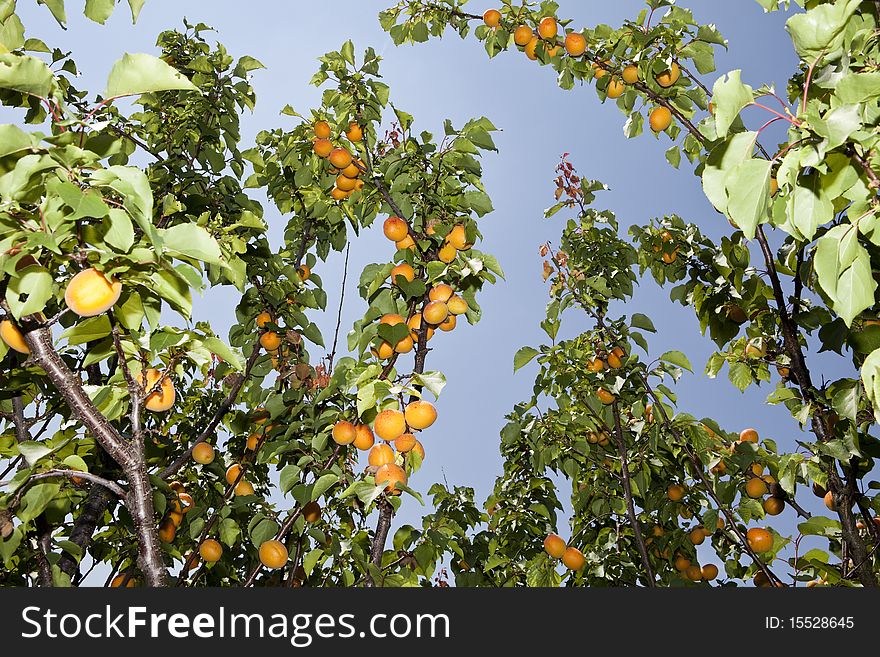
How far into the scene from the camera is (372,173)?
1831mm

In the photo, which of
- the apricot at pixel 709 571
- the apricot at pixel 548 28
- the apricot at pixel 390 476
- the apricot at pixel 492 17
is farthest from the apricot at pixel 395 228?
the apricot at pixel 709 571

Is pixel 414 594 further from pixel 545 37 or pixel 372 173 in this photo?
pixel 545 37

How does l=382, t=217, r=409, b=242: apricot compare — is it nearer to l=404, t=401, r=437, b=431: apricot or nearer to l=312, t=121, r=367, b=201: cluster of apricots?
l=312, t=121, r=367, b=201: cluster of apricots

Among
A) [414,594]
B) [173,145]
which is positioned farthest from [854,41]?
[173,145]

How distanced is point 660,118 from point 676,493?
4.73ft

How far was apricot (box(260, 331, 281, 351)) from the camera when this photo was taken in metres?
2.16

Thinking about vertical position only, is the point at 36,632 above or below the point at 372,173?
below

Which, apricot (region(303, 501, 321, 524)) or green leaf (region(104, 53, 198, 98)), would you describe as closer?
green leaf (region(104, 53, 198, 98))

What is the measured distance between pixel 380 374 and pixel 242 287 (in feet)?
1.71

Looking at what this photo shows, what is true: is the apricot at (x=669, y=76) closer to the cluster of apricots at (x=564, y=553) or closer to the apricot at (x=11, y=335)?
the cluster of apricots at (x=564, y=553)

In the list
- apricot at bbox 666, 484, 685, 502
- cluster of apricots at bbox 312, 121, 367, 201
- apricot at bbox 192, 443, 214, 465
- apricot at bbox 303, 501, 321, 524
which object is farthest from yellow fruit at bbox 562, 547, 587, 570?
cluster of apricots at bbox 312, 121, 367, 201

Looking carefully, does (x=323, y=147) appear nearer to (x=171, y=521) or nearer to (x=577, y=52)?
(x=577, y=52)

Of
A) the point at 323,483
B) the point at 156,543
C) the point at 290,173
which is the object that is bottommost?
the point at 156,543

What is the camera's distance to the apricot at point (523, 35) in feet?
8.20
